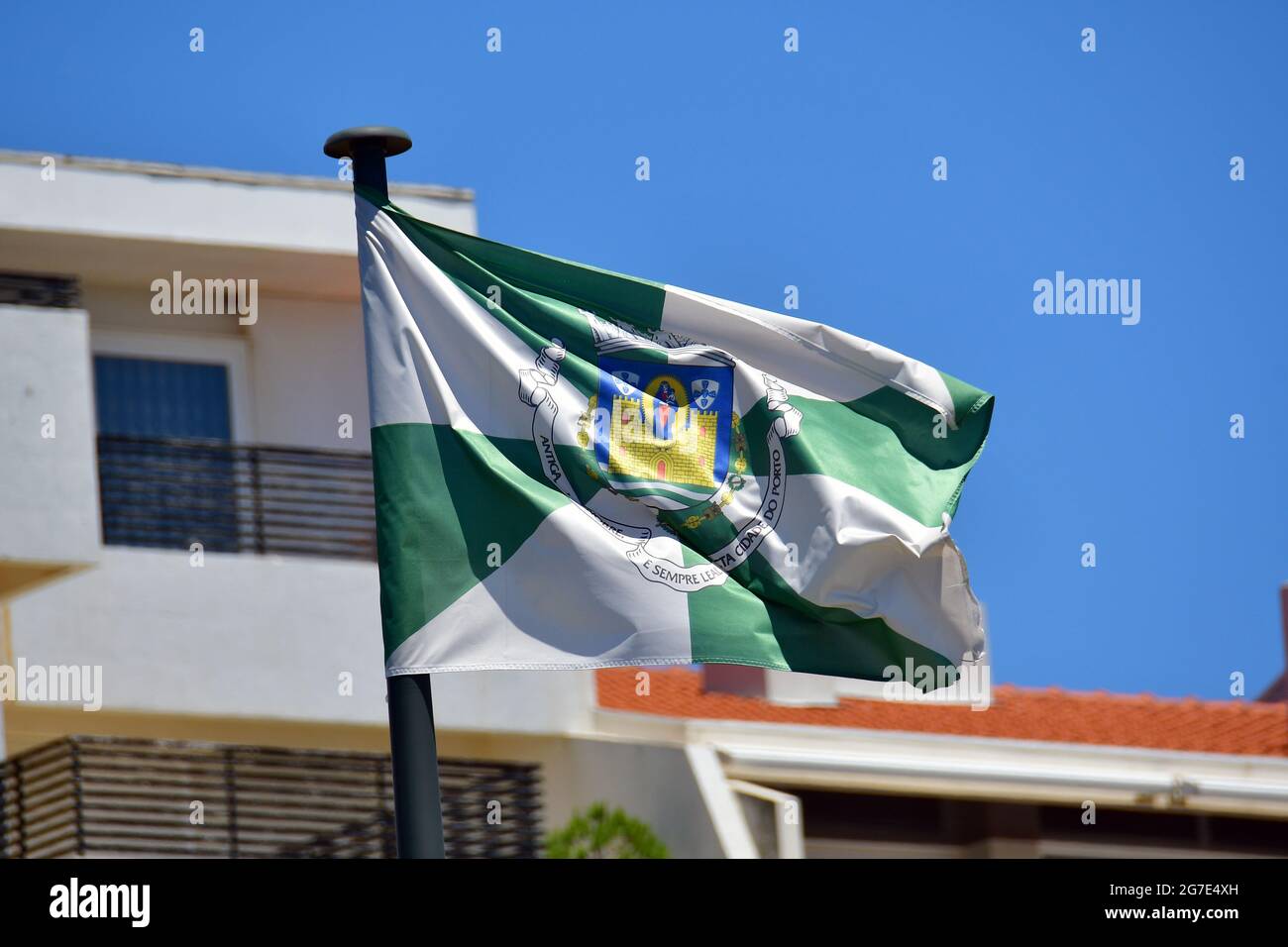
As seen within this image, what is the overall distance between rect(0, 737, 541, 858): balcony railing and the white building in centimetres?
39

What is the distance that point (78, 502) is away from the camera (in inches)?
608

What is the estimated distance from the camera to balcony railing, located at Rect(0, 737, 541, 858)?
15164 mm

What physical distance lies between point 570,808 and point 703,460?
764 centimetres

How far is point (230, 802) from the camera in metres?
16.0

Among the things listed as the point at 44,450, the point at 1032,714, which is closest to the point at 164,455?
the point at 44,450

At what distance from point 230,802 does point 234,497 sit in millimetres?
1974

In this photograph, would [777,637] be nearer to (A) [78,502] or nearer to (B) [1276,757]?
(A) [78,502]

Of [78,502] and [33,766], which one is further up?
[78,502]

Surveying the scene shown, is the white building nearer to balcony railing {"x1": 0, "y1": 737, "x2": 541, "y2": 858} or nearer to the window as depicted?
the window

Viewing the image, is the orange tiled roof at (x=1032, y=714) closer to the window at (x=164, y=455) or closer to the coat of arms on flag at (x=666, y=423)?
the window at (x=164, y=455)
